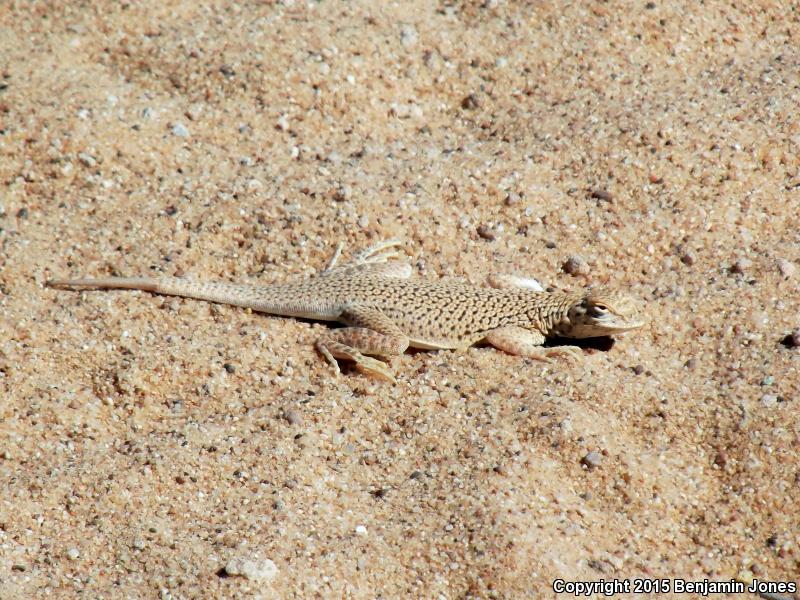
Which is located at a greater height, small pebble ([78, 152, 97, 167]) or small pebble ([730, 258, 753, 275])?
small pebble ([730, 258, 753, 275])

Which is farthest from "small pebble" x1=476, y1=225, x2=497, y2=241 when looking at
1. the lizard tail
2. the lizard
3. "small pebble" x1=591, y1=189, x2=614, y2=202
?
the lizard tail

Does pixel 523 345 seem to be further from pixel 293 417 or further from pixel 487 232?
pixel 293 417

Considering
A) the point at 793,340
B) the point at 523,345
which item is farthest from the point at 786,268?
the point at 523,345

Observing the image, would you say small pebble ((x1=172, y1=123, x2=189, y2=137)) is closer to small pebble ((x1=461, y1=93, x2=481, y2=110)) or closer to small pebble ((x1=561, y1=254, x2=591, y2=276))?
small pebble ((x1=461, y1=93, x2=481, y2=110))

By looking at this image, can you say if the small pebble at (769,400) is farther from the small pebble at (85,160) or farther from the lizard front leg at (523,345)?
the small pebble at (85,160)

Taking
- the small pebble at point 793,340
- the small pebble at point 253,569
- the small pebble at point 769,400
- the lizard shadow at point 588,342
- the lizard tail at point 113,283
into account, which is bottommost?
the small pebble at point 253,569

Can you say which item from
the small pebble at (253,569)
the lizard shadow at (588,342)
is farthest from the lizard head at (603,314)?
the small pebble at (253,569)
